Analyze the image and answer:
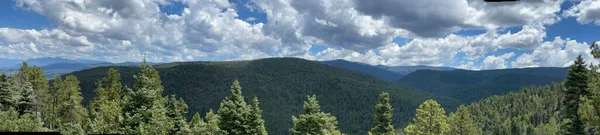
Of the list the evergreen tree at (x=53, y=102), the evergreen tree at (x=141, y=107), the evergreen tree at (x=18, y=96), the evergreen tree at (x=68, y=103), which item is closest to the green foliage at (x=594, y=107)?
the evergreen tree at (x=141, y=107)

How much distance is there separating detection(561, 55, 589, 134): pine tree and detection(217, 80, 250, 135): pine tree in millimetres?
27631

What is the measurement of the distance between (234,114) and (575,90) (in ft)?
94.5

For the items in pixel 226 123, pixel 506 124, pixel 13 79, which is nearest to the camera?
pixel 226 123

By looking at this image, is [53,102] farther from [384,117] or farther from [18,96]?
[384,117]

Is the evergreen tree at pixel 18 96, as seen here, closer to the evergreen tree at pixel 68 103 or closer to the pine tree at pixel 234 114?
A: the evergreen tree at pixel 68 103

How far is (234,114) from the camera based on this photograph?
3469 centimetres

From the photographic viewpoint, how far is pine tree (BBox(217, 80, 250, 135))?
3469 cm

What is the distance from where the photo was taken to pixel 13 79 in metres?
58.8

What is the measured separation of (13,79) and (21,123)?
26.6 m

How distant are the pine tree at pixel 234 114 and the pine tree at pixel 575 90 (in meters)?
27.6

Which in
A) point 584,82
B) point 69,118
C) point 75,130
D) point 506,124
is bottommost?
point 506,124

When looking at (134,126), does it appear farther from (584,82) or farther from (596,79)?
(584,82)

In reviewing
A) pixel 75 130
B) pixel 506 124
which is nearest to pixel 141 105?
pixel 75 130

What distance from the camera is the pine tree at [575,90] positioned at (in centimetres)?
3809
